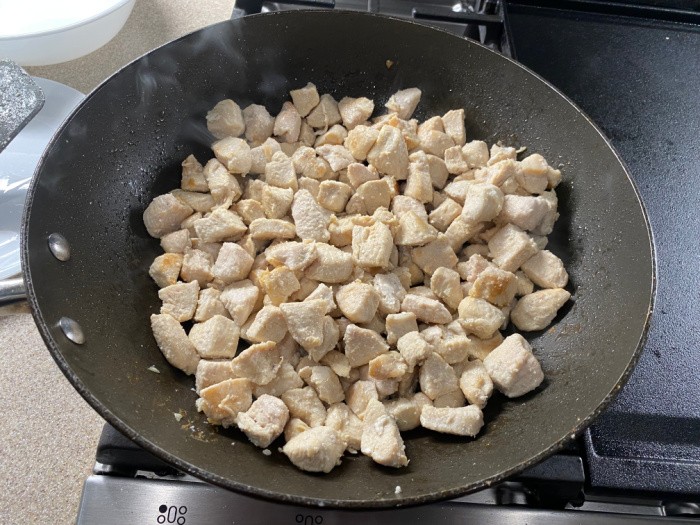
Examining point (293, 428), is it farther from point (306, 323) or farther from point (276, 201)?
point (276, 201)

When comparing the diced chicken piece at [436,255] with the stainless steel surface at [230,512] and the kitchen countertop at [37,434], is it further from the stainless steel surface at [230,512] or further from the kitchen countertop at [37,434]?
the kitchen countertop at [37,434]

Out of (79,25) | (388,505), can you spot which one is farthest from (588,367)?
(79,25)

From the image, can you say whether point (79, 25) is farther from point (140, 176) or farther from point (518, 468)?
point (518, 468)

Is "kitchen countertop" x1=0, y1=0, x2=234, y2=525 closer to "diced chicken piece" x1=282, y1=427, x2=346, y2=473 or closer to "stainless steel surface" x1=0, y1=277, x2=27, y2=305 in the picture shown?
"stainless steel surface" x1=0, y1=277, x2=27, y2=305

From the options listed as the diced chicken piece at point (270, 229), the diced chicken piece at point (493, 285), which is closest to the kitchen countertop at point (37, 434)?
the diced chicken piece at point (270, 229)

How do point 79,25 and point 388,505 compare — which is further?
point 79,25
